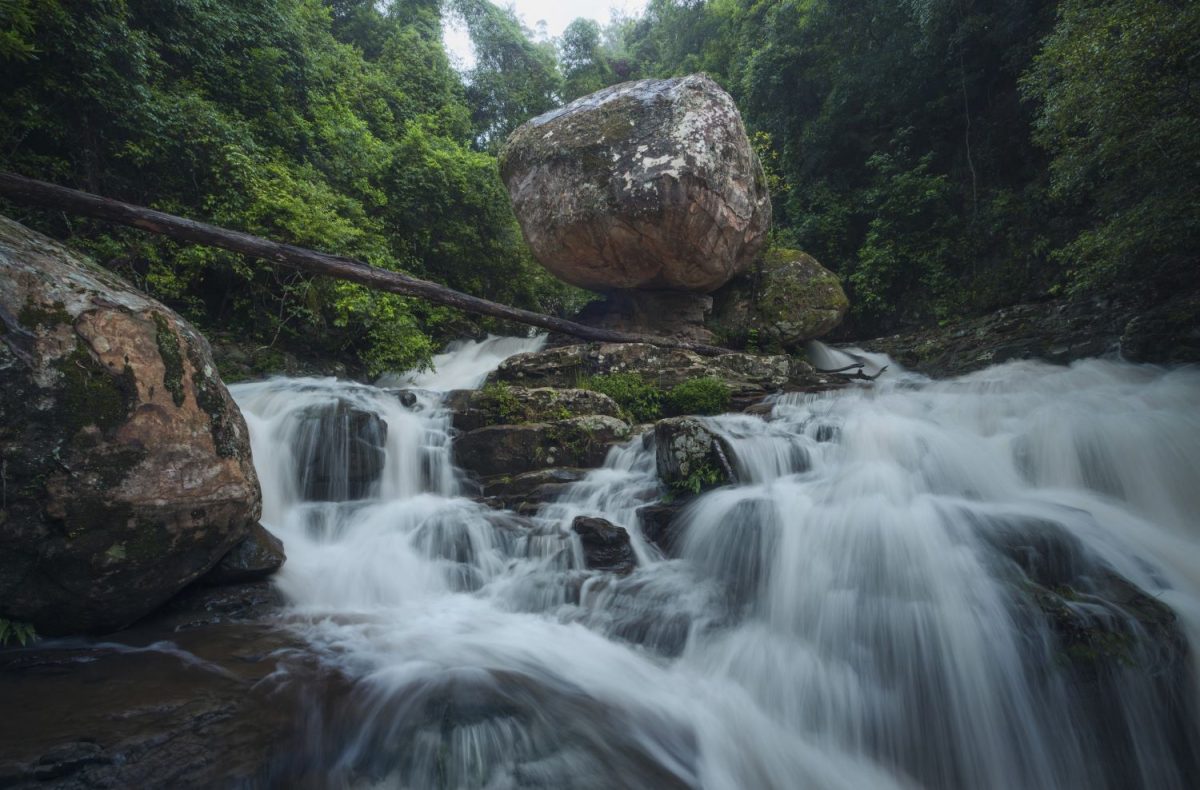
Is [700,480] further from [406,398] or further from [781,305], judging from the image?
[781,305]

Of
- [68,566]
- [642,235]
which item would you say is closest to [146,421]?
[68,566]

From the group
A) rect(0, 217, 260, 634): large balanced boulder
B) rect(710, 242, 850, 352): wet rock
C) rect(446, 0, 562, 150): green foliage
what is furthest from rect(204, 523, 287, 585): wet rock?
rect(446, 0, 562, 150): green foliage

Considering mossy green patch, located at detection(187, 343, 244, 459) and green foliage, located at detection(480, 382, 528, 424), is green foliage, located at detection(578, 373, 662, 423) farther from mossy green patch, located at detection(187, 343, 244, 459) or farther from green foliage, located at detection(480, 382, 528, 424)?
mossy green patch, located at detection(187, 343, 244, 459)

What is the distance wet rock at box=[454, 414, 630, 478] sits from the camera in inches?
249

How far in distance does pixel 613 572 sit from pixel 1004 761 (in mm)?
2700

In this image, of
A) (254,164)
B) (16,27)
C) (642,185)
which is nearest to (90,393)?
(16,27)

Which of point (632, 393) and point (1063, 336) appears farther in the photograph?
point (632, 393)

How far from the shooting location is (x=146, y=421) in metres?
3.20

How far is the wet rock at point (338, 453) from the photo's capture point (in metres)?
5.65

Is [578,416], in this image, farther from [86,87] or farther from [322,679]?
[86,87]

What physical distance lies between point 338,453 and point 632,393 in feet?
14.5

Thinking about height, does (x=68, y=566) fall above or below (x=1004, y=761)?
above

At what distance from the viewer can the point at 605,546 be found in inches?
182

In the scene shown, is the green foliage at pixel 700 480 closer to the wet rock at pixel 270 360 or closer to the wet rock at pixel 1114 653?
the wet rock at pixel 1114 653
